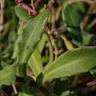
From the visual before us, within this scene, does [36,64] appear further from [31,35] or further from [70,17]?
[70,17]

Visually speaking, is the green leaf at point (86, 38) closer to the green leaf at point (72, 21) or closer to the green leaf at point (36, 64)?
the green leaf at point (72, 21)

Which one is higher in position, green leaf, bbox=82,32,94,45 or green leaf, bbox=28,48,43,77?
green leaf, bbox=28,48,43,77

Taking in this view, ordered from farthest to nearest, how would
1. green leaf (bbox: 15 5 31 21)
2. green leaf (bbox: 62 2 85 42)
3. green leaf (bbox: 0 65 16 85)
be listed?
1. green leaf (bbox: 62 2 85 42)
2. green leaf (bbox: 15 5 31 21)
3. green leaf (bbox: 0 65 16 85)

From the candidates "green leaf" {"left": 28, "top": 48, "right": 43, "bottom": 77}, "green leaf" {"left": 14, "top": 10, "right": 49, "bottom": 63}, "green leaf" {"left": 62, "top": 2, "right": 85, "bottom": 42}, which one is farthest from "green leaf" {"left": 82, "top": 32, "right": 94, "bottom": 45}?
"green leaf" {"left": 14, "top": 10, "right": 49, "bottom": 63}

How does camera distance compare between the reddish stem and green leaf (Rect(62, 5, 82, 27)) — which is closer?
the reddish stem

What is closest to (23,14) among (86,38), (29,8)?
(29,8)

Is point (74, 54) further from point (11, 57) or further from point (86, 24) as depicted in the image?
point (86, 24)

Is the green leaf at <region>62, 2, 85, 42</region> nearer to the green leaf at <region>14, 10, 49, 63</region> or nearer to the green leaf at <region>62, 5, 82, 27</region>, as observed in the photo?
the green leaf at <region>62, 5, 82, 27</region>
